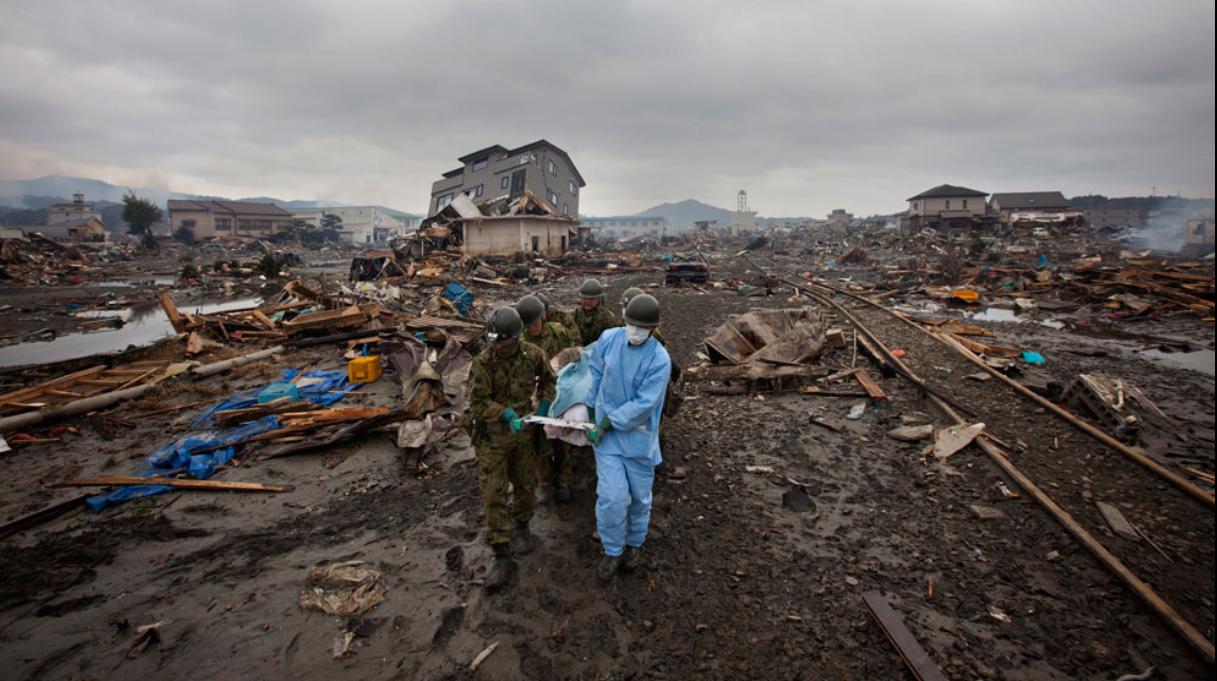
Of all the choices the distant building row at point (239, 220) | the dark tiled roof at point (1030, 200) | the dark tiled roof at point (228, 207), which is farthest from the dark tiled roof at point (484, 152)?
the dark tiled roof at point (1030, 200)

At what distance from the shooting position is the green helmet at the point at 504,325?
3.41 m

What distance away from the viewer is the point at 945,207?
4584cm

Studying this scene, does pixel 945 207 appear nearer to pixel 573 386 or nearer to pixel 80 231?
pixel 573 386

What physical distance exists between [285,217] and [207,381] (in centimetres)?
6326

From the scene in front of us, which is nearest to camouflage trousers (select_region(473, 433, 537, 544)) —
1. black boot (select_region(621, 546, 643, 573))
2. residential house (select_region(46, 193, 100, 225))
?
black boot (select_region(621, 546, 643, 573))

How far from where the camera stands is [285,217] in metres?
59.7

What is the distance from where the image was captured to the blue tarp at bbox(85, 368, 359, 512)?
452 cm

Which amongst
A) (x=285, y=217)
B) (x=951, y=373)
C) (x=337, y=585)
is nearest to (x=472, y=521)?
(x=337, y=585)

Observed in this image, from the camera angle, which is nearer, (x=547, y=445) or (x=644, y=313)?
(x=644, y=313)

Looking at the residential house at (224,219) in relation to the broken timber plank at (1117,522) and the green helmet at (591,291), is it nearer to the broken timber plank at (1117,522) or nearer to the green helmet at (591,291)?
the green helmet at (591,291)

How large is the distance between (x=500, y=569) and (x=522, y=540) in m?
0.37

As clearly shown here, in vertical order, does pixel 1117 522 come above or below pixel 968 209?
below

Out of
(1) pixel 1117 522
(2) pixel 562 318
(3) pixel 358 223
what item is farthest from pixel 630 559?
(3) pixel 358 223

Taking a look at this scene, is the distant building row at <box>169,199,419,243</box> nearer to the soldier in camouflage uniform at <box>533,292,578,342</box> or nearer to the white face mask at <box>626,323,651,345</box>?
the soldier in camouflage uniform at <box>533,292,578,342</box>
